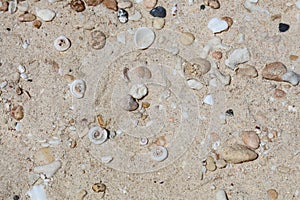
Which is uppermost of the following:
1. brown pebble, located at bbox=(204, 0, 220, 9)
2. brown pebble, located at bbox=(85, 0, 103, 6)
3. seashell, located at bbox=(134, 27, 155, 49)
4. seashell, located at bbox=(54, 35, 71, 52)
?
brown pebble, located at bbox=(204, 0, 220, 9)

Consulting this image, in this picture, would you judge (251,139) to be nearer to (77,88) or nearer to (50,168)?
(77,88)

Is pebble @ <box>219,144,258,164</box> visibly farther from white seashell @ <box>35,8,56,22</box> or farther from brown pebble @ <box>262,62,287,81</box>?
white seashell @ <box>35,8,56,22</box>

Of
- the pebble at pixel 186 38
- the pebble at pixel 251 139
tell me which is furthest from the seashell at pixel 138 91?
the pebble at pixel 251 139

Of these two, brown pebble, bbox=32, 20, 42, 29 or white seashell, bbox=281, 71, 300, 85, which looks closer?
white seashell, bbox=281, 71, 300, 85

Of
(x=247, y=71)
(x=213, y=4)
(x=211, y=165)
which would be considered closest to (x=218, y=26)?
(x=213, y=4)

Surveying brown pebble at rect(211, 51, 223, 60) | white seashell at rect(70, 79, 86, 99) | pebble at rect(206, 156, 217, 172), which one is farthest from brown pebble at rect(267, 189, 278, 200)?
white seashell at rect(70, 79, 86, 99)
